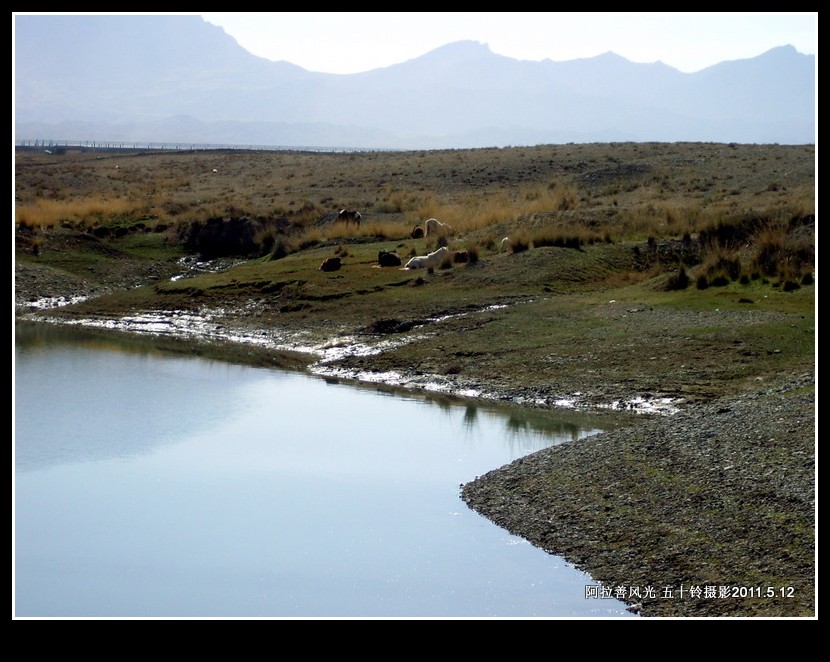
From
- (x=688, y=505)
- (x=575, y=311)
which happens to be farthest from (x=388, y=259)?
(x=688, y=505)

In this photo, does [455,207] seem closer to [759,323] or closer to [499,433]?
[759,323]

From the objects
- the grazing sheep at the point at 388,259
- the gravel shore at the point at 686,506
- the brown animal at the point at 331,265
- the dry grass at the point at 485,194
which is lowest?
the gravel shore at the point at 686,506

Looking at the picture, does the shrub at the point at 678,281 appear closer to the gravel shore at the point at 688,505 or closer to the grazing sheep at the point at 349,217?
the gravel shore at the point at 688,505

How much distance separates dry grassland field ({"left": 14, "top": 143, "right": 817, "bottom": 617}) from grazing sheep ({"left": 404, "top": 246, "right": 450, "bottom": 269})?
0.56 feet

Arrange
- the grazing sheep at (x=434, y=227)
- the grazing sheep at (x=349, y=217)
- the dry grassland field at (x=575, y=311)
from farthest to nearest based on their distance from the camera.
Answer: the grazing sheep at (x=349, y=217)
the grazing sheep at (x=434, y=227)
the dry grassland field at (x=575, y=311)

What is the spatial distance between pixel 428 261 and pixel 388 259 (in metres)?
1.28

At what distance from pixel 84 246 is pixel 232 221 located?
14.8 feet

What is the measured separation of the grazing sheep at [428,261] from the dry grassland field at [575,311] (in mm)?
171

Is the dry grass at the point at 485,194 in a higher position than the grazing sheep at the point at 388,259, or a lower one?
higher

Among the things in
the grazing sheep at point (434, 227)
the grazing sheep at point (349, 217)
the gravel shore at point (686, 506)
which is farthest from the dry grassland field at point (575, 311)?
the grazing sheep at point (349, 217)

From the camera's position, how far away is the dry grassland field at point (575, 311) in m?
9.58

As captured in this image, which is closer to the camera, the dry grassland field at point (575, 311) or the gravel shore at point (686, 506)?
the gravel shore at point (686, 506)

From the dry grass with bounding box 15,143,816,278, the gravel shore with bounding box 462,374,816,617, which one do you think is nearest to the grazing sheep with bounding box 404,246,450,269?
the dry grass with bounding box 15,143,816,278
